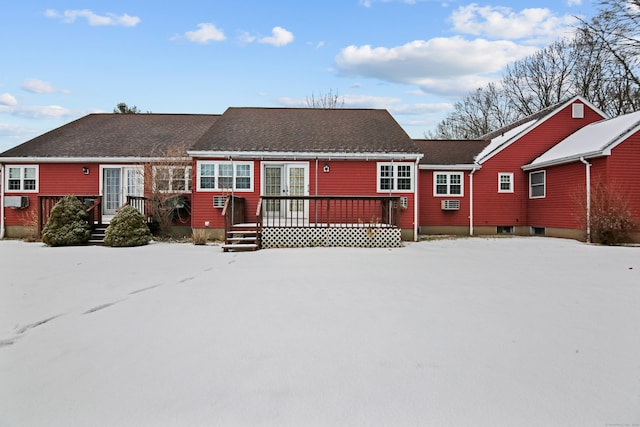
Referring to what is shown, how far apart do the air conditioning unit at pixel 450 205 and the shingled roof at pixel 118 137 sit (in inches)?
405

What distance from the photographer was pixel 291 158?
13945mm

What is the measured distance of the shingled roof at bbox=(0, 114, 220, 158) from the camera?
14.8 meters

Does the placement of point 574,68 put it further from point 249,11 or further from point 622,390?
point 622,390

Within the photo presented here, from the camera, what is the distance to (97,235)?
12.5m

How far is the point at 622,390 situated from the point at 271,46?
18.1m

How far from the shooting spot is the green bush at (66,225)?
11.6 m

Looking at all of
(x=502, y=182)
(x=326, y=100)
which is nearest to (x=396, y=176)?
(x=502, y=182)

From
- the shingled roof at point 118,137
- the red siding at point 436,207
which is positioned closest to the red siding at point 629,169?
A: the red siding at point 436,207

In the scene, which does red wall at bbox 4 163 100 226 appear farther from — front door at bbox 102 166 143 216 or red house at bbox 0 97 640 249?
front door at bbox 102 166 143 216

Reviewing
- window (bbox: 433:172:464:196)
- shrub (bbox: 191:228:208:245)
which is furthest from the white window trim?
window (bbox: 433:172:464:196)

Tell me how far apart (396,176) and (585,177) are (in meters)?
6.22

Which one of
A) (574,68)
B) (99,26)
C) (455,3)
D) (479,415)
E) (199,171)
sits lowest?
(479,415)

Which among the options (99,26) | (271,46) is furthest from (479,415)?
(271,46)

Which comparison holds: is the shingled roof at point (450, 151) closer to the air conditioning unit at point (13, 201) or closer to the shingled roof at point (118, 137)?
the shingled roof at point (118, 137)
